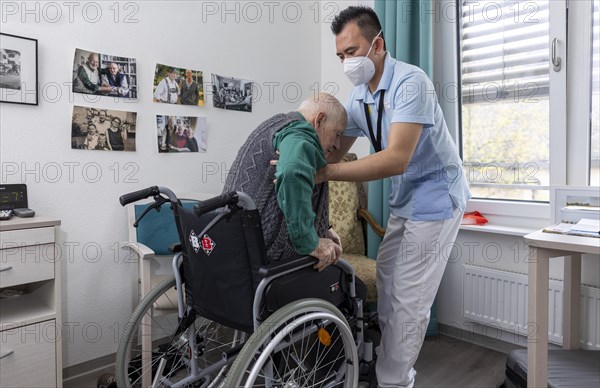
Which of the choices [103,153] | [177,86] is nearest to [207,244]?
[103,153]

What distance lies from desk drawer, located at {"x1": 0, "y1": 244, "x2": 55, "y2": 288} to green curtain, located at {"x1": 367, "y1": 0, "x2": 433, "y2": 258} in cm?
171

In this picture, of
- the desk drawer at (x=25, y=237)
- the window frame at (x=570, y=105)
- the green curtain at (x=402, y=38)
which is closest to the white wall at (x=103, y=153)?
the desk drawer at (x=25, y=237)

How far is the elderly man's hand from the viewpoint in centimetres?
132

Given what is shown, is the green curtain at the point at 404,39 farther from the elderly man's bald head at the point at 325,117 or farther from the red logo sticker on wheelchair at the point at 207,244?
the red logo sticker on wheelchair at the point at 207,244

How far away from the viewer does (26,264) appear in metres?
1.62

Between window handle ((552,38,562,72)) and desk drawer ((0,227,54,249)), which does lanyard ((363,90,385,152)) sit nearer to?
window handle ((552,38,562,72))

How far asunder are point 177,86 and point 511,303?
6.91 feet

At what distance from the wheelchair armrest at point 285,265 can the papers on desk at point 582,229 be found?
101cm

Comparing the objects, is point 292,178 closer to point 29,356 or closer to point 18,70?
point 29,356

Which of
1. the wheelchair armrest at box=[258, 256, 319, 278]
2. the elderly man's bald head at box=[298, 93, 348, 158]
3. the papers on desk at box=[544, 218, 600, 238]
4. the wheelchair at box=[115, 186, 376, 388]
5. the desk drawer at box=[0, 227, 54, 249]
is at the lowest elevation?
the wheelchair at box=[115, 186, 376, 388]

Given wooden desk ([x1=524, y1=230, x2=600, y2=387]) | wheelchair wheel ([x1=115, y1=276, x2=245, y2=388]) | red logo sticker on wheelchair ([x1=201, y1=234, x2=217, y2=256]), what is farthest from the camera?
wooden desk ([x1=524, y1=230, x2=600, y2=387])

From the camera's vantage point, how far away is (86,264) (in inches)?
82.2

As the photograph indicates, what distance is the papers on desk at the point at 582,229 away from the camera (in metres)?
1.59

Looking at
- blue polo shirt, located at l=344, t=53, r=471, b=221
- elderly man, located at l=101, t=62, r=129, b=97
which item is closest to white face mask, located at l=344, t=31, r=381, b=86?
blue polo shirt, located at l=344, t=53, r=471, b=221
